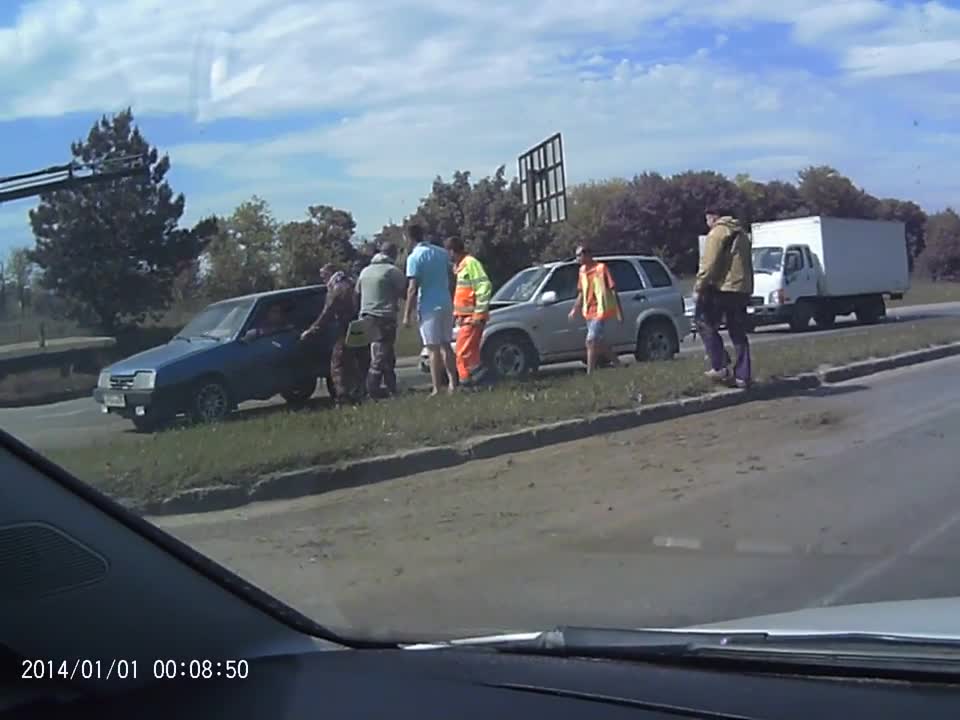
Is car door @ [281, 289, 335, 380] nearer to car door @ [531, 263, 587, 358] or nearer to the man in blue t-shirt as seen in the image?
the man in blue t-shirt

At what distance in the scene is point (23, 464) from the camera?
319 cm

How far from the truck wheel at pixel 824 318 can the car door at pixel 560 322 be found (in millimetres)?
15367

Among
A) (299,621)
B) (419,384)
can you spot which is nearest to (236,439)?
(419,384)

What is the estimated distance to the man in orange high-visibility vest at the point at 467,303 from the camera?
14523 millimetres

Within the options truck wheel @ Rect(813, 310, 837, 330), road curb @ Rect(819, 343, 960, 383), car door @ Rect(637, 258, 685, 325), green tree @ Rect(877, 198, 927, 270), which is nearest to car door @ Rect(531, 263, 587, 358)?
car door @ Rect(637, 258, 685, 325)

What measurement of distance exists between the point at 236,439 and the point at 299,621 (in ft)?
20.4

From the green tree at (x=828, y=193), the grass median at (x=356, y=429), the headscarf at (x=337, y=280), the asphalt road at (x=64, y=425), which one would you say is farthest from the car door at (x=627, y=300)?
the green tree at (x=828, y=193)

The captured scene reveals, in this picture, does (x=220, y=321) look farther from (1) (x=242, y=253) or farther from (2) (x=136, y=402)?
(1) (x=242, y=253)

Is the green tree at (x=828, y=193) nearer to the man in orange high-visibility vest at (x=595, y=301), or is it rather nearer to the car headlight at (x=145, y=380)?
the man in orange high-visibility vest at (x=595, y=301)

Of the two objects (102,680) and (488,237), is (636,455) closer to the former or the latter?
(102,680)

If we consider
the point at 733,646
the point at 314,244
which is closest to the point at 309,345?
the point at 314,244

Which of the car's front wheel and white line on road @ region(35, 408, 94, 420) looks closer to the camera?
white line on road @ region(35, 408, 94, 420)

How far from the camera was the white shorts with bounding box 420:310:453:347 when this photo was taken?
13633 mm

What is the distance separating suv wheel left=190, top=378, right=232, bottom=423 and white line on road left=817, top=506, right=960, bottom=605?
5704 mm
